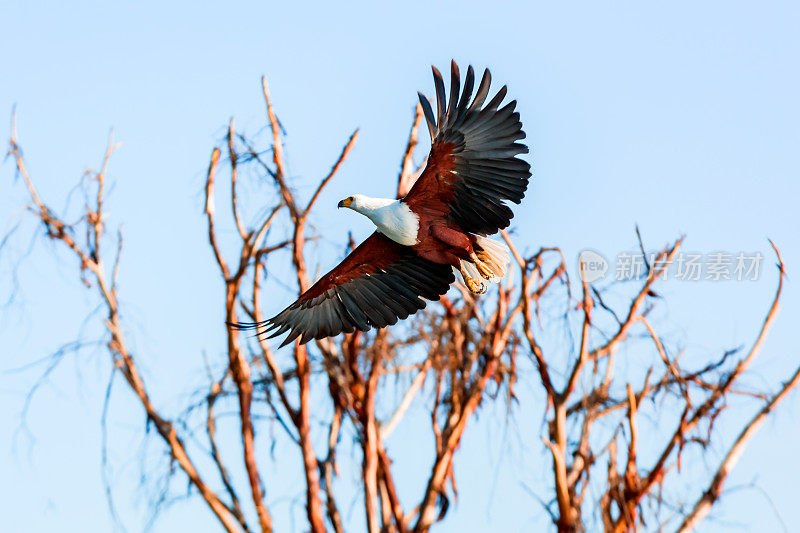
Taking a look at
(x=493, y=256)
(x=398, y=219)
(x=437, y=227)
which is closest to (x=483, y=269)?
(x=493, y=256)

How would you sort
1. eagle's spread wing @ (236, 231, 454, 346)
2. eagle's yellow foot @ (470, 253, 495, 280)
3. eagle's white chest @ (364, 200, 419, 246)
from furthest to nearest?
1. eagle's spread wing @ (236, 231, 454, 346)
2. eagle's yellow foot @ (470, 253, 495, 280)
3. eagle's white chest @ (364, 200, 419, 246)

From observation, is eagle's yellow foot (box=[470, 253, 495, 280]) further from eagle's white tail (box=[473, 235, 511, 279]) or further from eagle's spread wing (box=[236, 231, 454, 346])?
eagle's spread wing (box=[236, 231, 454, 346])

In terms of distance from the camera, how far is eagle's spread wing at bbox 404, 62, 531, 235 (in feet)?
20.1

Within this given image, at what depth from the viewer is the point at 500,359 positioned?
8.77 m

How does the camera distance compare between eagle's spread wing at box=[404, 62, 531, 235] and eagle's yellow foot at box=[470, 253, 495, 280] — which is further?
eagle's yellow foot at box=[470, 253, 495, 280]

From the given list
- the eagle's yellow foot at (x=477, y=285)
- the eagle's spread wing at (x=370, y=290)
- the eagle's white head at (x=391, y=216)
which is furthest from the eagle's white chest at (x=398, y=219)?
the eagle's yellow foot at (x=477, y=285)

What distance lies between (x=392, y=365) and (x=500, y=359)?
854mm

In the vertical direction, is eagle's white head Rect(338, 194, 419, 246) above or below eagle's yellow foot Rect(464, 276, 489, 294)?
above

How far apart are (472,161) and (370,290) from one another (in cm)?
109

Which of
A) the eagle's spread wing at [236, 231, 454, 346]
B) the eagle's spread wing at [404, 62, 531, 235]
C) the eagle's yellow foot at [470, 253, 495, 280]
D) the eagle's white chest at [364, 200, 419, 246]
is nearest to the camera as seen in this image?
the eagle's spread wing at [404, 62, 531, 235]

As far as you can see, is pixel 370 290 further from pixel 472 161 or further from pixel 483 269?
pixel 472 161

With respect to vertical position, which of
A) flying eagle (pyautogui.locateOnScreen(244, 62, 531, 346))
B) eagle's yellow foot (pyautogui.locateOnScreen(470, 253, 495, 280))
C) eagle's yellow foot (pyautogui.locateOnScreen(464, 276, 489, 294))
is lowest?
eagle's yellow foot (pyautogui.locateOnScreen(464, 276, 489, 294))

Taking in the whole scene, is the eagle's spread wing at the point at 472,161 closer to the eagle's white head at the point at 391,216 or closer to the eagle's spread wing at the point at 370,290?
the eagle's white head at the point at 391,216

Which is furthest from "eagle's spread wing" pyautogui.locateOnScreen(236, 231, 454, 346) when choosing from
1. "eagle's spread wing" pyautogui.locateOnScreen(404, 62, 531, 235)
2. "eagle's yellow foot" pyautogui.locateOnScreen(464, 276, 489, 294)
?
"eagle's spread wing" pyautogui.locateOnScreen(404, 62, 531, 235)
